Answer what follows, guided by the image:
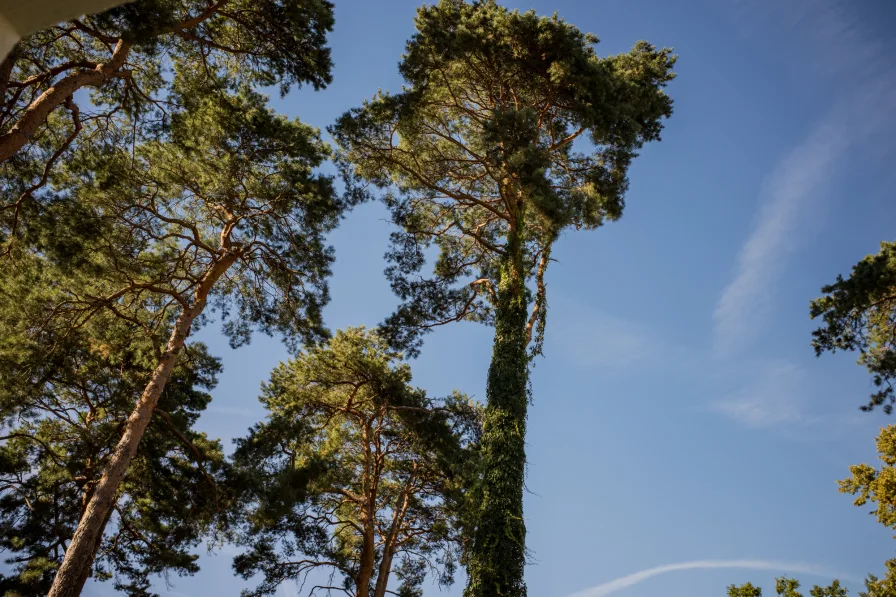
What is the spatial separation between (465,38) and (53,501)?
568 inches

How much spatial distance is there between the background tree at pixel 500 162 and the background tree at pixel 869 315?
185 inches

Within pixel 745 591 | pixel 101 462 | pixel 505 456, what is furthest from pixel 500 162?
pixel 745 591

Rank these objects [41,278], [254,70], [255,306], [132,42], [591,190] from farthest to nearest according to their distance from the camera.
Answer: [255,306] → [591,190] → [41,278] → [254,70] → [132,42]

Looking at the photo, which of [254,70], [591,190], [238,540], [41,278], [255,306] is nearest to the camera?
[254,70]

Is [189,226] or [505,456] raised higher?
[189,226]

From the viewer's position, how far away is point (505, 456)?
29.8 feet

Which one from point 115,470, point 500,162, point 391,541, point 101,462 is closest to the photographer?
point 115,470

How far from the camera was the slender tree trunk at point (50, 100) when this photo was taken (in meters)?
6.81

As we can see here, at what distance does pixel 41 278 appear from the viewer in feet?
37.8

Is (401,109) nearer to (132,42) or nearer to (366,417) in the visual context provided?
(132,42)

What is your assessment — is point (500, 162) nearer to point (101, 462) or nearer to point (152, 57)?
point (152, 57)

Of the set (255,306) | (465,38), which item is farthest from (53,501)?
(465,38)

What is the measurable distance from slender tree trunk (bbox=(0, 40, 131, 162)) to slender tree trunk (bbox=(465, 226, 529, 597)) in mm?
7343

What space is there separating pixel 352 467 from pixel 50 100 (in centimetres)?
1219
